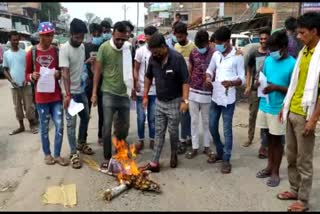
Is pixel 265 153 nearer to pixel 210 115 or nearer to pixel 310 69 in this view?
pixel 210 115

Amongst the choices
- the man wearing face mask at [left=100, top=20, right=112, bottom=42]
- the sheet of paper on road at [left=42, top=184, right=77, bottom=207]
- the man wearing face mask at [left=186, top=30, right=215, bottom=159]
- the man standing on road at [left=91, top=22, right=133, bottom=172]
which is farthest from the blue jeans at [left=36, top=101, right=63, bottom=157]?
the man wearing face mask at [left=100, top=20, right=112, bottom=42]

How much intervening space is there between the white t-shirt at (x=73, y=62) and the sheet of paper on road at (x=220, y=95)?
192 cm

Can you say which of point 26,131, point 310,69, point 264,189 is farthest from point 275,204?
point 26,131

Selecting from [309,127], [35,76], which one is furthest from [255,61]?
[35,76]

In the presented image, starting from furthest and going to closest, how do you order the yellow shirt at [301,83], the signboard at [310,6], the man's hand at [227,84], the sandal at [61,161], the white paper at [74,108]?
1. the signboard at [310,6]
2. the sandal at [61,161]
3. the white paper at [74,108]
4. the man's hand at [227,84]
5. the yellow shirt at [301,83]

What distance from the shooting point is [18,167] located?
18.5 feet

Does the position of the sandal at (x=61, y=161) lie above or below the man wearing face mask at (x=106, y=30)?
below

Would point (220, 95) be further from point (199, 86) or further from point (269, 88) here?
point (269, 88)

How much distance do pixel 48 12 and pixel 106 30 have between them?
75648 millimetres

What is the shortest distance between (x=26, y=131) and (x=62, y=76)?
120 inches

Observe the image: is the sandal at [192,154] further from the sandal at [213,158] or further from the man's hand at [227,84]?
the man's hand at [227,84]

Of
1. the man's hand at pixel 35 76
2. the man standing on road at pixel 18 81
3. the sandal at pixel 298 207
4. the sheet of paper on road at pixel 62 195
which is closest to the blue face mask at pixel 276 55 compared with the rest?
the sandal at pixel 298 207

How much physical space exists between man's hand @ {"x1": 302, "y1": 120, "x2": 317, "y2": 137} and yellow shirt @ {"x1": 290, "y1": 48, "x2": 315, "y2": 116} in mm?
153

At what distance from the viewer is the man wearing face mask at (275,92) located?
14.0 feet
